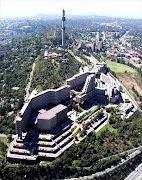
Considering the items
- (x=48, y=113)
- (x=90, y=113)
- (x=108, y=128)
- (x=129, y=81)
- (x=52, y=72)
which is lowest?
(x=108, y=128)

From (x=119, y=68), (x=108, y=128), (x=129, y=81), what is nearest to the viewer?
(x=108, y=128)

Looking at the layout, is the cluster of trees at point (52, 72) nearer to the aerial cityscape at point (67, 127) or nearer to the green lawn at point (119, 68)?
the aerial cityscape at point (67, 127)

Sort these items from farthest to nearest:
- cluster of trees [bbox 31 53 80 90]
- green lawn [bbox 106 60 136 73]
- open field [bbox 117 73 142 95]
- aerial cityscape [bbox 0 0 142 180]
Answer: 1. green lawn [bbox 106 60 136 73]
2. open field [bbox 117 73 142 95]
3. cluster of trees [bbox 31 53 80 90]
4. aerial cityscape [bbox 0 0 142 180]

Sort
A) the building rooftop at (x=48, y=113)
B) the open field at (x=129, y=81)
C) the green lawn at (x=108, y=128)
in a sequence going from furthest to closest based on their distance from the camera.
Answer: the open field at (x=129, y=81) → the green lawn at (x=108, y=128) → the building rooftop at (x=48, y=113)

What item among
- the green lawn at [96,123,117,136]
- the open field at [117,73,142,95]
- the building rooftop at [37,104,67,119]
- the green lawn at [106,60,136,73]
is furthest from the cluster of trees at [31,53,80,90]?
the green lawn at [96,123,117,136]

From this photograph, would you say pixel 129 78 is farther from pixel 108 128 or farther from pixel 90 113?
pixel 108 128

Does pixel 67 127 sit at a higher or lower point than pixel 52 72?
lower

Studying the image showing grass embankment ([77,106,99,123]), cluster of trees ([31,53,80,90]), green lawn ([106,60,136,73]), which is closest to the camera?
grass embankment ([77,106,99,123])

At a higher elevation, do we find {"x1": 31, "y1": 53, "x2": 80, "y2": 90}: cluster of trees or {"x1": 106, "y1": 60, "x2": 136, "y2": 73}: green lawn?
{"x1": 31, "y1": 53, "x2": 80, "y2": 90}: cluster of trees

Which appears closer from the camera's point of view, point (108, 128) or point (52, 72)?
point (108, 128)

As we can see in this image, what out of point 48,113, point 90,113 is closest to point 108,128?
point 90,113

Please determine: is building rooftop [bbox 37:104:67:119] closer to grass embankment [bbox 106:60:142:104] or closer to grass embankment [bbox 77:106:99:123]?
grass embankment [bbox 77:106:99:123]

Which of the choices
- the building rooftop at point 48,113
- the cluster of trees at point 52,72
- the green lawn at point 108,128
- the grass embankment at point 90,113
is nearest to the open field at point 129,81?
the cluster of trees at point 52,72
